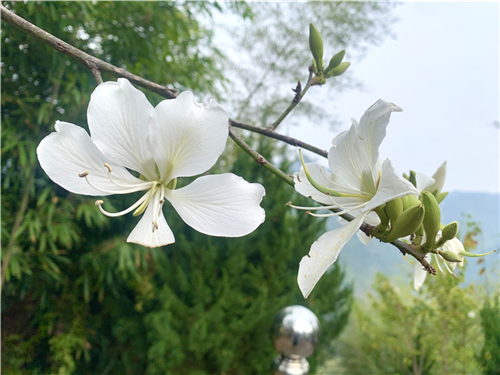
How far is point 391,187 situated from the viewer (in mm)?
153

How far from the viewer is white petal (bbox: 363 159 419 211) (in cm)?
15

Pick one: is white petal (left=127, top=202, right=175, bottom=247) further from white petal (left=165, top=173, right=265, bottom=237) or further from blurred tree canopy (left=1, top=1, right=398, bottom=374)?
blurred tree canopy (left=1, top=1, right=398, bottom=374)

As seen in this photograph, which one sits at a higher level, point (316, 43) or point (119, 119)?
point (316, 43)

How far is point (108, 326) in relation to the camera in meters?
1.31

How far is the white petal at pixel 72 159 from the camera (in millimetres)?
191

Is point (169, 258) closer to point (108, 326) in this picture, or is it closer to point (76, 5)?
point (108, 326)

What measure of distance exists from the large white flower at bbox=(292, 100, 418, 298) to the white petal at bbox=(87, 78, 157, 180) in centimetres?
9

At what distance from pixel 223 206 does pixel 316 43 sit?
0.16m

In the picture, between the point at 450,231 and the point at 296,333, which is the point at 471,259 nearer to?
the point at 296,333

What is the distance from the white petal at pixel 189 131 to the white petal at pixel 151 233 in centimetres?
4

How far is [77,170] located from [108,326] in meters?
1.32

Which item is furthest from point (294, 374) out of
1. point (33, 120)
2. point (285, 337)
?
point (33, 120)

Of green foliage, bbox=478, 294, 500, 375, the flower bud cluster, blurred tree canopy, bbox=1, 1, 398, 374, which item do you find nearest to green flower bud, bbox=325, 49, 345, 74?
the flower bud cluster

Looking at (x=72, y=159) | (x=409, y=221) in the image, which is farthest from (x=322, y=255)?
(x=72, y=159)
